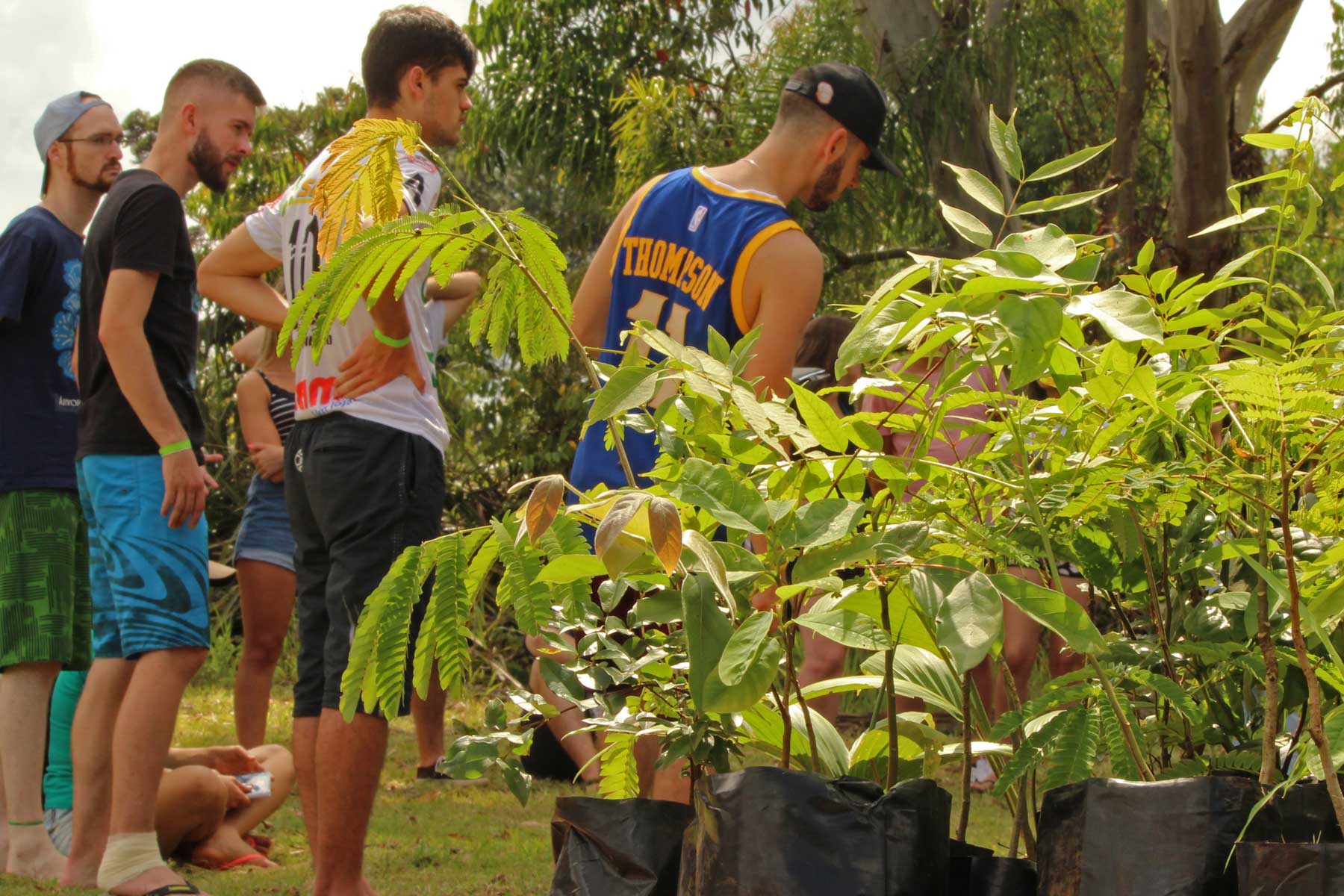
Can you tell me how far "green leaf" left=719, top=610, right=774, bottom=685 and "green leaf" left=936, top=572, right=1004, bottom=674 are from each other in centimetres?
12

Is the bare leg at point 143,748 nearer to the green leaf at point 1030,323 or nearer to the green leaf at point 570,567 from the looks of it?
the green leaf at point 570,567

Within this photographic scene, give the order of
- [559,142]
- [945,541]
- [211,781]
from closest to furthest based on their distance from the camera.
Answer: [945,541] < [211,781] < [559,142]

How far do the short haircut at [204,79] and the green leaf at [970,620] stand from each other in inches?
117

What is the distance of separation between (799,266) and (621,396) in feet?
5.55

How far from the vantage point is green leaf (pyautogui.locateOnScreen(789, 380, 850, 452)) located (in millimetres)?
1029

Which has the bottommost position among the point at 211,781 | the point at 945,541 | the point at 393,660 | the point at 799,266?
the point at 211,781

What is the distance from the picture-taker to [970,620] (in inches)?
34.6

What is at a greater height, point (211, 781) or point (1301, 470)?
point (1301, 470)

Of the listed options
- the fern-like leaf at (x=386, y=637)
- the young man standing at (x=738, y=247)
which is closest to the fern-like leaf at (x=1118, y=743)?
the fern-like leaf at (x=386, y=637)

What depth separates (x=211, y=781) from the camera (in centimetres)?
360

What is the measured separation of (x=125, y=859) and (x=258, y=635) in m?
1.69

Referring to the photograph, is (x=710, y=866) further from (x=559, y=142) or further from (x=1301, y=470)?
(x=559, y=142)

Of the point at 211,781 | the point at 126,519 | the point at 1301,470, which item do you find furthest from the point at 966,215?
the point at 211,781

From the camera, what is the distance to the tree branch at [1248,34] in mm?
6172
